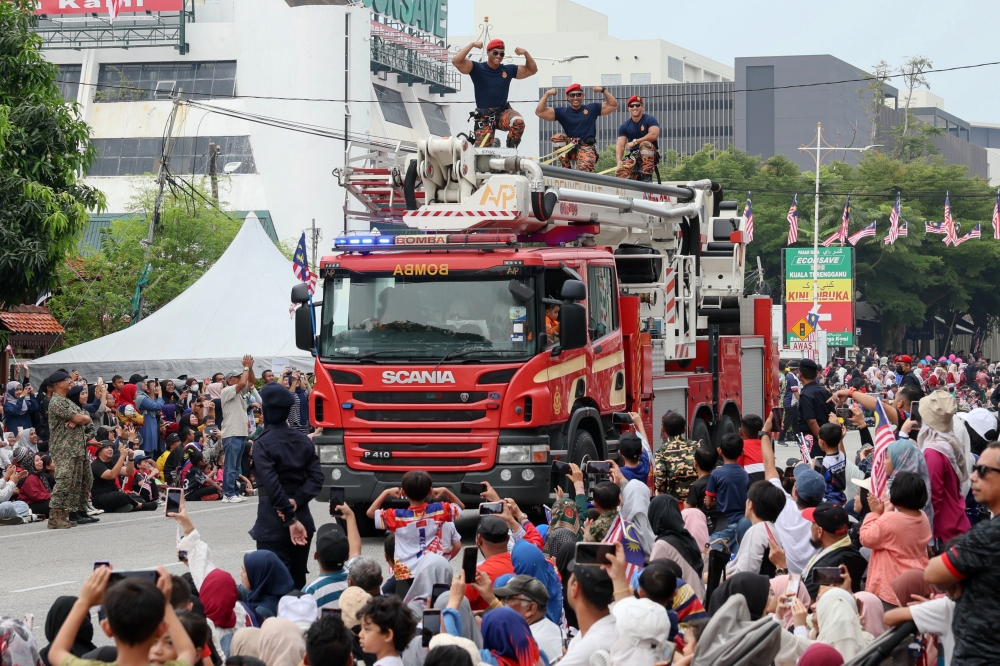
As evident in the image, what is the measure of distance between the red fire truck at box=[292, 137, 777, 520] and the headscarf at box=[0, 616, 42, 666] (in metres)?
7.30

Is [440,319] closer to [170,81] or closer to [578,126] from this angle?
[578,126]

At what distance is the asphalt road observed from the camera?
38.4ft

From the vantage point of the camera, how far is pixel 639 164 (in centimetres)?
1775

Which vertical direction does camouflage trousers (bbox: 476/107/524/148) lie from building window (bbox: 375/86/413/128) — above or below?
below

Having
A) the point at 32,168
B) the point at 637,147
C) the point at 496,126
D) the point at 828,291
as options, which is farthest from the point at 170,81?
the point at 496,126

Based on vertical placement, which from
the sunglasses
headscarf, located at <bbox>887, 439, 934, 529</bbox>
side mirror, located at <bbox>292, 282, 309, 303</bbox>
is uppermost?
side mirror, located at <bbox>292, 282, 309, 303</bbox>

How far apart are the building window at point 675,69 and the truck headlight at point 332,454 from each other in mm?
148965

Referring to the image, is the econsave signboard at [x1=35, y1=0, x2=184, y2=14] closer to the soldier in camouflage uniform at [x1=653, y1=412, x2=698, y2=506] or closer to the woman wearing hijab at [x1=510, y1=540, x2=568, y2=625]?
the soldier in camouflage uniform at [x1=653, y1=412, x2=698, y2=506]

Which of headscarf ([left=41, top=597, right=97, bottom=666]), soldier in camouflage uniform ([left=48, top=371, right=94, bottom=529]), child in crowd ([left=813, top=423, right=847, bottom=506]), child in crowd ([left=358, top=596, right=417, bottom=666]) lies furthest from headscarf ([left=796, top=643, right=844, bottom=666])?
soldier in camouflage uniform ([left=48, top=371, right=94, bottom=529])

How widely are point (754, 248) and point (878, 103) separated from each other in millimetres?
30197

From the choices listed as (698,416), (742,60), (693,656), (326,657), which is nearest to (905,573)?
(693,656)

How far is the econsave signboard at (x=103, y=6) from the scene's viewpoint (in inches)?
2566

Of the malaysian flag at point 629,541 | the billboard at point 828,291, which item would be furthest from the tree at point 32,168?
the billboard at point 828,291

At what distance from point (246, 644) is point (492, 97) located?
10.5 meters
